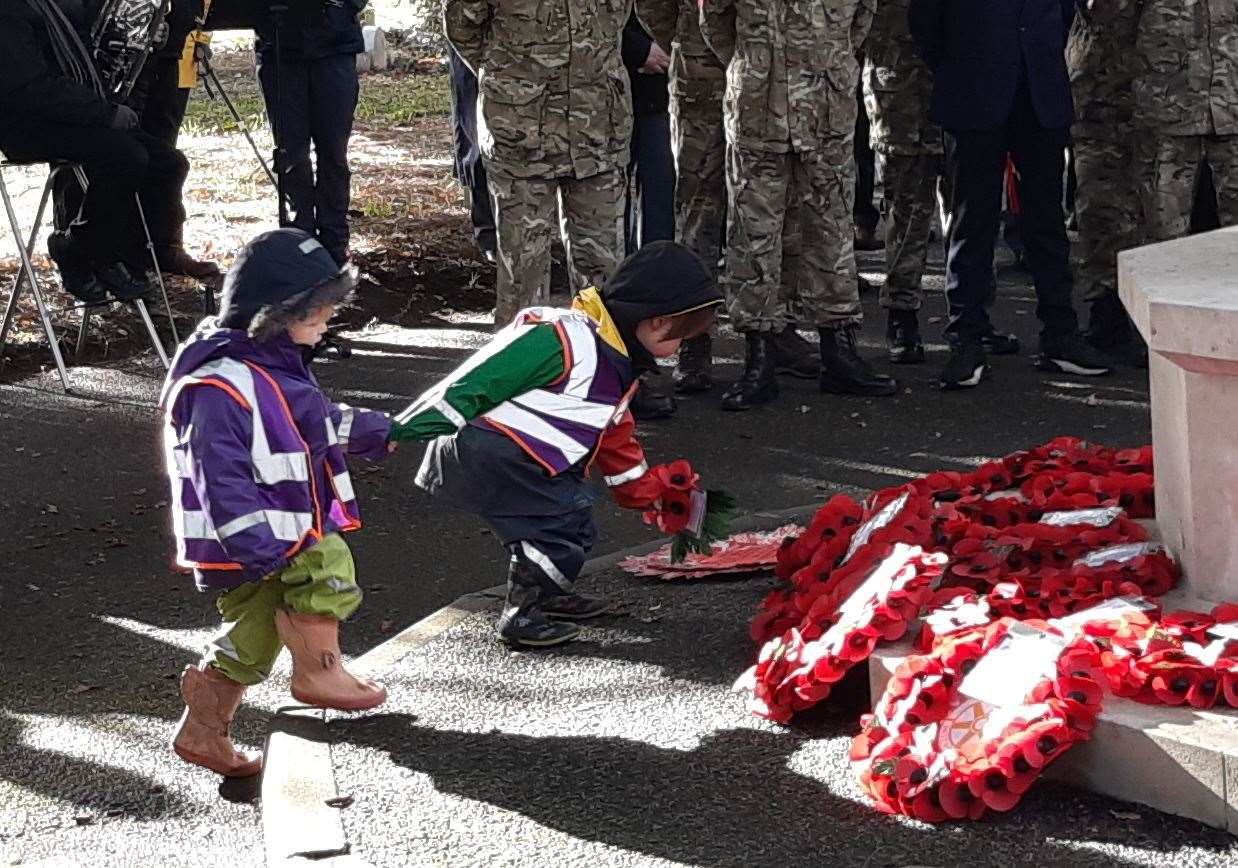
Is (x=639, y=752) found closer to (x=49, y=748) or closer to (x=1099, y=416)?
(x=49, y=748)

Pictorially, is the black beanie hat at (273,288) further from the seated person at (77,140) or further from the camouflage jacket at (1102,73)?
the camouflage jacket at (1102,73)

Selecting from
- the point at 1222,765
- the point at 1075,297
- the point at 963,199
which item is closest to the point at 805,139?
the point at 963,199

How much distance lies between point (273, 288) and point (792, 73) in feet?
12.2

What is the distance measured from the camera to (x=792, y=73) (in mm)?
7539

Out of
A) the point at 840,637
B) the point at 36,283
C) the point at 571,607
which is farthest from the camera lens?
the point at 36,283

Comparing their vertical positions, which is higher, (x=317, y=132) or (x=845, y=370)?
(x=317, y=132)

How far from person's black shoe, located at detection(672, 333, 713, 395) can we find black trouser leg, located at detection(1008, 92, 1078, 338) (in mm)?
1467

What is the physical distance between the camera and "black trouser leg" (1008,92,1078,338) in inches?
301

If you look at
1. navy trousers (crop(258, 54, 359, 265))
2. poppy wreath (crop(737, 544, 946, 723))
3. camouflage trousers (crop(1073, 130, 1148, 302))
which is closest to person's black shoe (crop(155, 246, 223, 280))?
navy trousers (crop(258, 54, 359, 265))

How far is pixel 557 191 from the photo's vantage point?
775cm

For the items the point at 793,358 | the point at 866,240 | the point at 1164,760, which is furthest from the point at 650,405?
the point at 1164,760

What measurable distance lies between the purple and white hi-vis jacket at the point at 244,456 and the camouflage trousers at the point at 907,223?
4455 mm

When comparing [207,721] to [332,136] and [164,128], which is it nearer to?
[332,136]

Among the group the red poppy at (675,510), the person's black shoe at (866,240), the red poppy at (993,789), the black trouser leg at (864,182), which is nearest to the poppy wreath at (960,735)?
the red poppy at (993,789)
